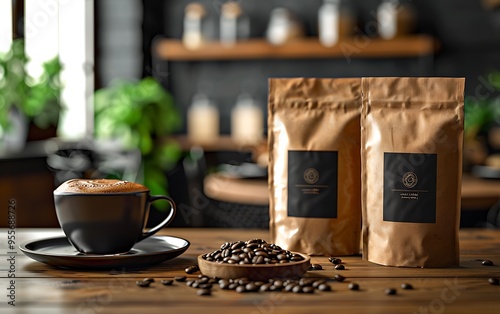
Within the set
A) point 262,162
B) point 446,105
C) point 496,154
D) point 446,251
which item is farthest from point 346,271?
point 496,154

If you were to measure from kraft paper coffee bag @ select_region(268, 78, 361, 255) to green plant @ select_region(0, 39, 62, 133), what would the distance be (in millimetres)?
2530

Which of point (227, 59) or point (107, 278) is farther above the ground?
point (227, 59)

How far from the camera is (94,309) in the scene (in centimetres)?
85

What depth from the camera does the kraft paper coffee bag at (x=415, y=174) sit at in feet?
3.66

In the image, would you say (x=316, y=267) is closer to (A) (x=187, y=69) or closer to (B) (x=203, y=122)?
(B) (x=203, y=122)

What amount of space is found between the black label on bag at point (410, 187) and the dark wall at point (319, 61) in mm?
3948

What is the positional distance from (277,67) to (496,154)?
5.35 ft

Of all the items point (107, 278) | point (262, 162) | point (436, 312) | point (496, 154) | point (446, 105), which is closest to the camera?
point (436, 312)

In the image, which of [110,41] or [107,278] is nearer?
[107,278]

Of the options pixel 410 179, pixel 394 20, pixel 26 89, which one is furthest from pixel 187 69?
pixel 410 179

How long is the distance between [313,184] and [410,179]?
166mm

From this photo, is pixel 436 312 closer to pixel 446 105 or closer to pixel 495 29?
pixel 446 105

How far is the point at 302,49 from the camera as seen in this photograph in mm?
4906

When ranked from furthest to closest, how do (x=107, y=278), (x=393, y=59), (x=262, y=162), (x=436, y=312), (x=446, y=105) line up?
(x=393, y=59)
(x=262, y=162)
(x=446, y=105)
(x=107, y=278)
(x=436, y=312)
